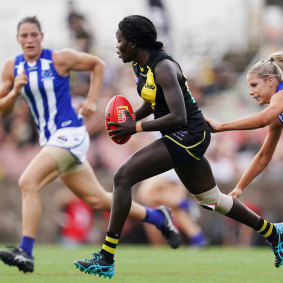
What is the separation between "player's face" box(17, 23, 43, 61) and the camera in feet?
23.9

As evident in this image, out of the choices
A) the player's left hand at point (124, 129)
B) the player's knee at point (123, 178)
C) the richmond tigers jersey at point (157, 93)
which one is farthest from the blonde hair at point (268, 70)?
the player's knee at point (123, 178)

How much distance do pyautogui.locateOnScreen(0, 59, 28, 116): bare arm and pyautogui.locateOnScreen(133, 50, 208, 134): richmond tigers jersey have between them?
1.46 meters

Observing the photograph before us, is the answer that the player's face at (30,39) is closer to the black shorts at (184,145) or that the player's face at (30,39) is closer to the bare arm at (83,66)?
the bare arm at (83,66)

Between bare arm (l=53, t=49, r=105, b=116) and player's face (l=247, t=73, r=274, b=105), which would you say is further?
bare arm (l=53, t=49, r=105, b=116)

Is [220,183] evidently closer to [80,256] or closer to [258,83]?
Result: [80,256]

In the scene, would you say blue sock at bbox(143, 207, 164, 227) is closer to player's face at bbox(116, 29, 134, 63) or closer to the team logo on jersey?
the team logo on jersey

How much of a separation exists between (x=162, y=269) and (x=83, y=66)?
2231mm

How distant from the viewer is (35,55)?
7.33 meters

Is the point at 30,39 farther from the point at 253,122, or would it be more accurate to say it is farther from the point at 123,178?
the point at 253,122

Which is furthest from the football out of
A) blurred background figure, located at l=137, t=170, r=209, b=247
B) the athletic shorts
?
blurred background figure, located at l=137, t=170, r=209, b=247

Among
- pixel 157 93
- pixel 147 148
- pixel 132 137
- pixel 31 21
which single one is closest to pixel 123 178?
pixel 147 148

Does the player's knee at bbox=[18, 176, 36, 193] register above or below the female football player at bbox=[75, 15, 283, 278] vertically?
below

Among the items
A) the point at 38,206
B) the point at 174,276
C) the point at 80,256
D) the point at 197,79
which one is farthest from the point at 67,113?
the point at 197,79

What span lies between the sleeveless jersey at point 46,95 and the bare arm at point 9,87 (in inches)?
3.2
